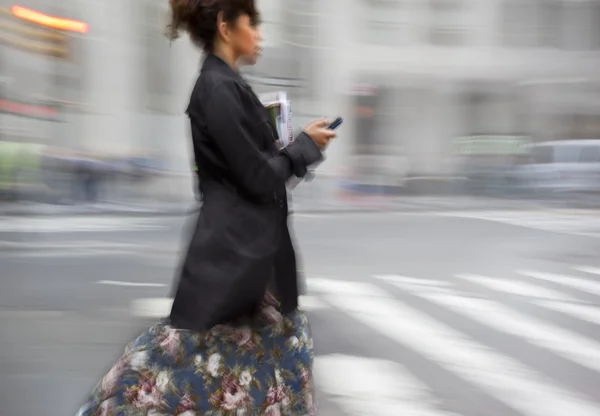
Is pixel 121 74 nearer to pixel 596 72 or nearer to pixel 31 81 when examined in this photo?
pixel 31 81

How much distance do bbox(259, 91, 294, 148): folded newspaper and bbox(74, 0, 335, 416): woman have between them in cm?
3

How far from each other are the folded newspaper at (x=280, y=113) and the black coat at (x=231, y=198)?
0.15 ft

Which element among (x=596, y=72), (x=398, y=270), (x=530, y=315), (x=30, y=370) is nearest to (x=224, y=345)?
(x=30, y=370)

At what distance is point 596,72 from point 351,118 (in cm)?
501

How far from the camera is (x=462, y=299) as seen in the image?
618 centimetres

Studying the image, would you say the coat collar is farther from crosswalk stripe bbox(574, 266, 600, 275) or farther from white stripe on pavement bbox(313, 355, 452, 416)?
crosswalk stripe bbox(574, 266, 600, 275)

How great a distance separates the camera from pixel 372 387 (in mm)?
3771

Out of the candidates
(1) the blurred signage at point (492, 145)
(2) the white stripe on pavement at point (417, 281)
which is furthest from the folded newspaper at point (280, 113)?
(1) the blurred signage at point (492, 145)

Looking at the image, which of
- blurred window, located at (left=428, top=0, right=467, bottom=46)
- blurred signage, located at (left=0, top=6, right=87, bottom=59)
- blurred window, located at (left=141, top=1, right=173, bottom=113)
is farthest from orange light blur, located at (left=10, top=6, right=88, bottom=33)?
blurred window, located at (left=428, top=0, right=467, bottom=46)

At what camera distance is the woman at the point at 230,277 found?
1.87 meters

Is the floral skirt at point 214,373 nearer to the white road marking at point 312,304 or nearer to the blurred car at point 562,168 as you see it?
the white road marking at point 312,304

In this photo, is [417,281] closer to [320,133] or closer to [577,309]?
[577,309]

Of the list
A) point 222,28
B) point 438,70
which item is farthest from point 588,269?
point 438,70

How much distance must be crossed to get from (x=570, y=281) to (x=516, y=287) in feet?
2.01
